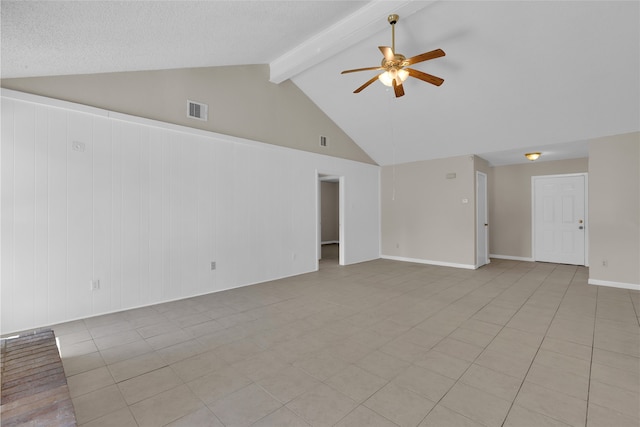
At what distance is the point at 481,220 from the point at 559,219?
78.1 inches

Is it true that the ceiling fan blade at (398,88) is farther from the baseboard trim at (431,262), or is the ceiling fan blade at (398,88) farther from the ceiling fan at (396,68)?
the baseboard trim at (431,262)

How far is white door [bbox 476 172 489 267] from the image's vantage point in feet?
21.4

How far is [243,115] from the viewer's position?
497 cm

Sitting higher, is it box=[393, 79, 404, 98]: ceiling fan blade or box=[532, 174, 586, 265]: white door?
box=[393, 79, 404, 98]: ceiling fan blade

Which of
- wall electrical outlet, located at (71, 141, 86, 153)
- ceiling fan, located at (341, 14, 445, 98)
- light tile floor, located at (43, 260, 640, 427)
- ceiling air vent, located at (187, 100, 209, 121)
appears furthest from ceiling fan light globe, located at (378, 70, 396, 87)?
wall electrical outlet, located at (71, 141, 86, 153)

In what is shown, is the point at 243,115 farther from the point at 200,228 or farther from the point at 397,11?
the point at 397,11

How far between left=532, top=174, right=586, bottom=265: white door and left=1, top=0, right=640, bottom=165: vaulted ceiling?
156 centimetres

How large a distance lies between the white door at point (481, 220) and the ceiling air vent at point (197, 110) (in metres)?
5.78

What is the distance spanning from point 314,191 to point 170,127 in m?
2.91

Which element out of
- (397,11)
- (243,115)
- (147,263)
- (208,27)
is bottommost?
(147,263)

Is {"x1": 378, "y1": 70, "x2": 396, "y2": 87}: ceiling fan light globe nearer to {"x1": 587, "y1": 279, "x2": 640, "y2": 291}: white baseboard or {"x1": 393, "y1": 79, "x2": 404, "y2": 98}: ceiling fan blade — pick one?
{"x1": 393, "y1": 79, "x2": 404, "y2": 98}: ceiling fan blade

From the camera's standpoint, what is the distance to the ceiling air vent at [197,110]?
4338 millimetres

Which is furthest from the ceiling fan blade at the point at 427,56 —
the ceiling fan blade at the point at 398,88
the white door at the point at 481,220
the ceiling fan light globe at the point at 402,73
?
the white door at the point at 481,220

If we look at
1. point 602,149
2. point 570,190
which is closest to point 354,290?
point 602,149
